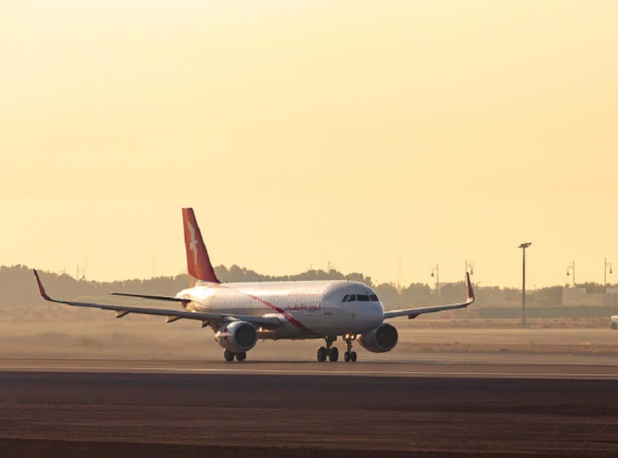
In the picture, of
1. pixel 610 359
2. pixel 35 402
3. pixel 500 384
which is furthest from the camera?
pixel 610 359

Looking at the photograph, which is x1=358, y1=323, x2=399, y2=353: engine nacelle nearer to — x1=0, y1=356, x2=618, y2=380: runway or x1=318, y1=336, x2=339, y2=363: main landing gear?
x1=318, y1=336, x2=339, y2=363: main landing gear

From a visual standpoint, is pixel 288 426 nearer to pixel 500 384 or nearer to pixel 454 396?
pixel 454 396

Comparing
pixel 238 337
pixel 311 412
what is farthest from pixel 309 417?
pixel 238 337

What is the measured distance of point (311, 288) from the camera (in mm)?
78625

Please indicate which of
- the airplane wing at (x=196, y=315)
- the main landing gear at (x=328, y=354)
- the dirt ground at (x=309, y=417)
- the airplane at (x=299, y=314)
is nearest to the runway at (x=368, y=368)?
the airplane at (x=299, y=314)

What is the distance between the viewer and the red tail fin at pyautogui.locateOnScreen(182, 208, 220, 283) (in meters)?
90.7

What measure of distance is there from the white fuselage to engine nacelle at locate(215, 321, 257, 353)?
6.36ft

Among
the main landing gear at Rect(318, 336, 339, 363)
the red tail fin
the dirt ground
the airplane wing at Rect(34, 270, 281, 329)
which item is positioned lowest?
the dirt ground

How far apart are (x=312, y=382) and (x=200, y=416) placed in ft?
55.3

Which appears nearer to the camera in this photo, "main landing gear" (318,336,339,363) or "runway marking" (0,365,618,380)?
"runway marking" (0,365,618,380)

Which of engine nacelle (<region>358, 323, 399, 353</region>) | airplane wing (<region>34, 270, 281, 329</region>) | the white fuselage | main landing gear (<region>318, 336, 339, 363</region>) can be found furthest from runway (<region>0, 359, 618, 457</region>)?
airplane wing (<region>34, 270, 281, 329</region>)

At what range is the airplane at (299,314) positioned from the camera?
250 feet

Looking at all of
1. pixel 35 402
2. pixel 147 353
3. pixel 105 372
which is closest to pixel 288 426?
pixel 35 402

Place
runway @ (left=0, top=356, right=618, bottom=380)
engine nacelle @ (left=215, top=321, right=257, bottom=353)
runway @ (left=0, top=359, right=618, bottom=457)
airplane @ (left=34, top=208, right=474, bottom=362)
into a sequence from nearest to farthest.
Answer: runway @ (left=0, top=359, right=618, bottom=457)
runway @ (left=0, top=356, right=618, bottom=380)
airplane @ (left=34, top=208, right=474, bottom=362)
engine nacelle @ (left=215, top=321, right=257, bottom=353)
